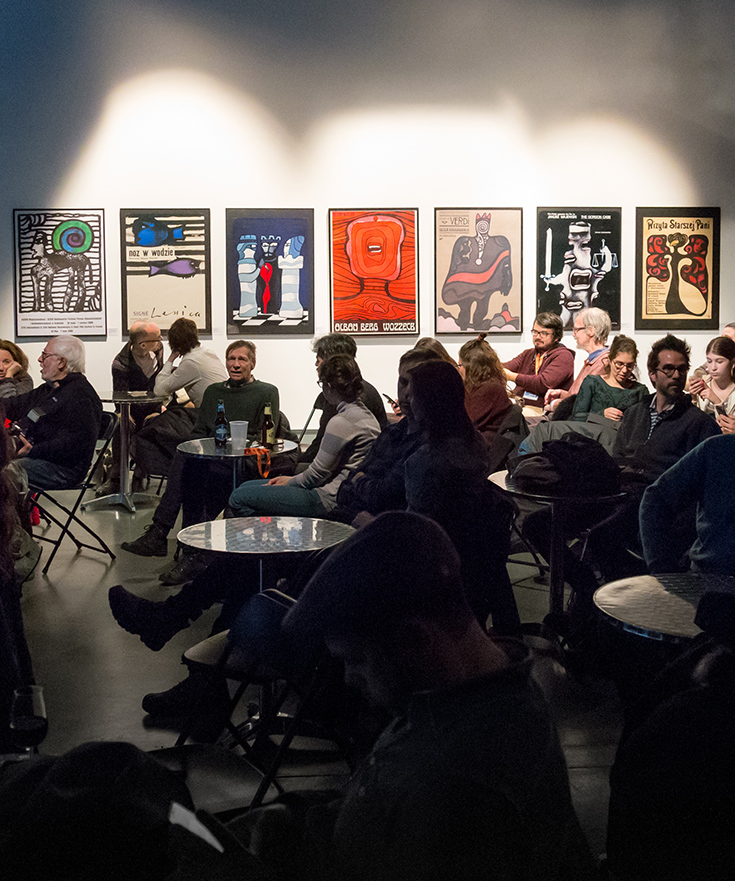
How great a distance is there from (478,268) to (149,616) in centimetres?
602

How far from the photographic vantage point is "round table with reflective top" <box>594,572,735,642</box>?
1.81 m

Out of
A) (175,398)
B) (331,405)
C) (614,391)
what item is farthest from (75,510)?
(614,391)

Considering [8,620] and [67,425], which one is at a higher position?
[67,425]

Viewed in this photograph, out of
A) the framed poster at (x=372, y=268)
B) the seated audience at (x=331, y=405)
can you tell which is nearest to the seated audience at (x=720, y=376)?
the seated audience at (x=331, y=405)

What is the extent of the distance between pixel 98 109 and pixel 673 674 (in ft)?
25.8

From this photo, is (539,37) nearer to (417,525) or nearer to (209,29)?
(209,29)

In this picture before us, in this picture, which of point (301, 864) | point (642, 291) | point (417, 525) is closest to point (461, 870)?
point (301, 864)

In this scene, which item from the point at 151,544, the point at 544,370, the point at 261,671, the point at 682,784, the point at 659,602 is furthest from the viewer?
the point at 544,370

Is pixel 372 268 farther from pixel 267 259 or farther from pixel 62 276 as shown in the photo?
pixel 62 276

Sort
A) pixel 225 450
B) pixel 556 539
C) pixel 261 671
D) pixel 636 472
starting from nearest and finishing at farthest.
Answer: pixel 261 671
pixel 556 539
pixel 636 472
pixel 225 450

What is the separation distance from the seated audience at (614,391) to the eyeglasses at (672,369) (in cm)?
96

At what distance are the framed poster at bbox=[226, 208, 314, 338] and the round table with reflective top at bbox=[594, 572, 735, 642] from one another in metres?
6.47

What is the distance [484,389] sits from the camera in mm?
4898

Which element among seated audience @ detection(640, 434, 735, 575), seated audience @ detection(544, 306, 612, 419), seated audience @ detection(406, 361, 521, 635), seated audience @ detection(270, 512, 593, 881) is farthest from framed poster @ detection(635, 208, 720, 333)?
seated audience @ detection(270, 512, 593, 881)
